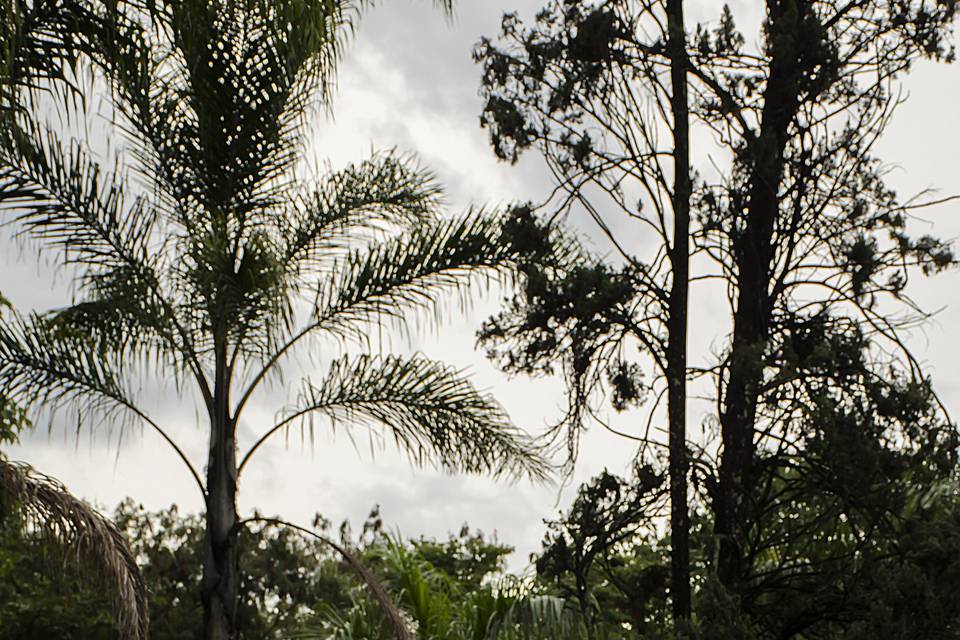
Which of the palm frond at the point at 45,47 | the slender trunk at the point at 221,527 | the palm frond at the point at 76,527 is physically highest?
the palm frond at the point at 45,47

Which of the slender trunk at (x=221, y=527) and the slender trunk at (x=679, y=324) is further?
the slender trunk at (x=221, y=527)

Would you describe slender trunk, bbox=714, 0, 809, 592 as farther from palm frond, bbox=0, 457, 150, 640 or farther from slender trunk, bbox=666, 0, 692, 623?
palm frond, bbox=0, 457, 150, 640

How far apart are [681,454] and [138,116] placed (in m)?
5.38

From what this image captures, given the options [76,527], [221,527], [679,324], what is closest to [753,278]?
[679,324]

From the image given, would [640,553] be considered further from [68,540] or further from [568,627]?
[68,540]

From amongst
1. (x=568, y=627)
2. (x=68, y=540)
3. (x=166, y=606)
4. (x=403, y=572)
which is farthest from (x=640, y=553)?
(x=68, y=540)

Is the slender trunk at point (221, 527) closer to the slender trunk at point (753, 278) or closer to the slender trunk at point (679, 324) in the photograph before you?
the slender trunk at point (679, 324)

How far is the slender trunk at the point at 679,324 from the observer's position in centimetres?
862

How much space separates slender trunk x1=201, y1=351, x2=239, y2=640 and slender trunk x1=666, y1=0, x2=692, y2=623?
→ 12.3 ft

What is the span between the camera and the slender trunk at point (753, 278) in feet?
29.2

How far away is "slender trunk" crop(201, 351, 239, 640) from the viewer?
33.5 feet

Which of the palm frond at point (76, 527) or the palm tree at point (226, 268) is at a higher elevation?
the palm tree at point (226, 268)

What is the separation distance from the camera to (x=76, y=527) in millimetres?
7605

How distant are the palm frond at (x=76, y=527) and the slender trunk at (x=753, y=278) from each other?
4.07 m
